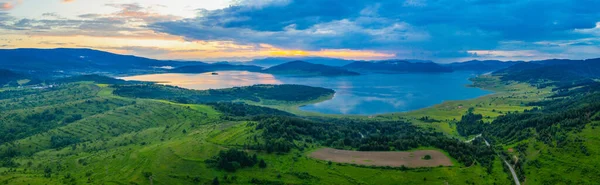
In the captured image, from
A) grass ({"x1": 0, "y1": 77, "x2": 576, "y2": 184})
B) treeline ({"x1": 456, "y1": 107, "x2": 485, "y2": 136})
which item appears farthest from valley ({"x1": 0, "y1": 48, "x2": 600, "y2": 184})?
treeline ({"x1": 456, "y1": 107, "x2": 485, "y2": 136})

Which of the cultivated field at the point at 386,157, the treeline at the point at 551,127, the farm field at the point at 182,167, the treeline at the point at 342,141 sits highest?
the treeline at the point at 551,127

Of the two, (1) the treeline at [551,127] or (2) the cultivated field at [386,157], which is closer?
(2) the cultivated field at [386,157]

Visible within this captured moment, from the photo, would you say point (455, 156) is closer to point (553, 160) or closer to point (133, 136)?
point (553, 160)

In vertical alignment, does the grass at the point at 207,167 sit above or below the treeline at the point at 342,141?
below

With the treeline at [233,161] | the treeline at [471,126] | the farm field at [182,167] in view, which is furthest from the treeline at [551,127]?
the treeline at [233,161]

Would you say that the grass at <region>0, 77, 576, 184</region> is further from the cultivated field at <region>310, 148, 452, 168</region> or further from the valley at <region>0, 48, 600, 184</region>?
the cultivated field at <region>310, 148, 452, 168</region>

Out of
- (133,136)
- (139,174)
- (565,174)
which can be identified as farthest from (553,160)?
(133,136)

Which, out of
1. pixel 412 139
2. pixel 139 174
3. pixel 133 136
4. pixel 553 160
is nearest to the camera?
pixel 139 174

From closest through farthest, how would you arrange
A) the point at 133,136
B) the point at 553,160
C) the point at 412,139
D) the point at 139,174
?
the point at 139,174 < the point at 553,160 < the point at 412,139 < the point at 133,136

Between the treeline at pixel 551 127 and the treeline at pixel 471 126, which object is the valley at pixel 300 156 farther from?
the treeline at pixel 471 126

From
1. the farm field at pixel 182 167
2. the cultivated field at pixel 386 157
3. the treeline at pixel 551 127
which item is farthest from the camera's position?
the treeline at pixel 551 127
